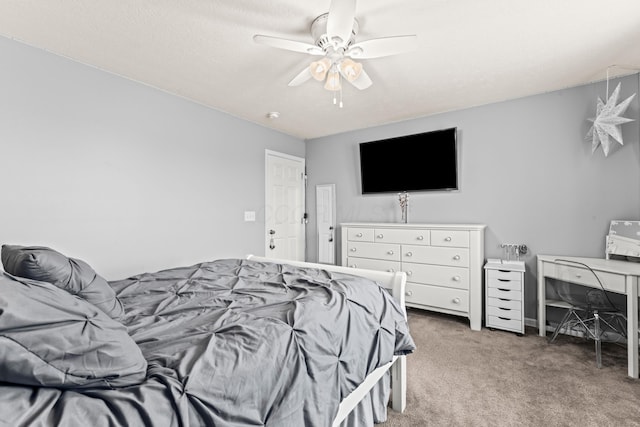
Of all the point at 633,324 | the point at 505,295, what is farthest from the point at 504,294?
the point at 633,324

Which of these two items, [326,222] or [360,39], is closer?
[360,39]

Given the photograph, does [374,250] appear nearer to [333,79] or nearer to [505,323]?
[505,323]

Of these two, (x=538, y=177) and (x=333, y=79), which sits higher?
(x=333, y=79)

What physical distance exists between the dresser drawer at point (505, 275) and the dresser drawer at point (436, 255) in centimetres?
25

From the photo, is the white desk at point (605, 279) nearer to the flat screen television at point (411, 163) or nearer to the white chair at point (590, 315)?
the white chair at point (590, 315)

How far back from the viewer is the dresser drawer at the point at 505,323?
9.50ft

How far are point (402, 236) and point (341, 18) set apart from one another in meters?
2.46

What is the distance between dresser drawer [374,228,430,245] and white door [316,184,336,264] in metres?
1.04

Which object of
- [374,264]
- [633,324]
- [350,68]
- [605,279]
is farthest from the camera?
[374,264]

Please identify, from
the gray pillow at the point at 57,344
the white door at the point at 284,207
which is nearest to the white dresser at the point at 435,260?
the white door at the point at 284,207

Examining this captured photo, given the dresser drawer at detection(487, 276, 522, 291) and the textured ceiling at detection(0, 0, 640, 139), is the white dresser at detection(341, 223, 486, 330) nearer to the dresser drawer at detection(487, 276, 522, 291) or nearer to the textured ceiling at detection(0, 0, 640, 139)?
the dresser drawer at detection(487, 276, 522, 291)

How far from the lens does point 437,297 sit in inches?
129

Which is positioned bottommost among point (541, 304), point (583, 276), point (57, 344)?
point (541, 304)

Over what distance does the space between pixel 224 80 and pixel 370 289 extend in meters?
2.36
